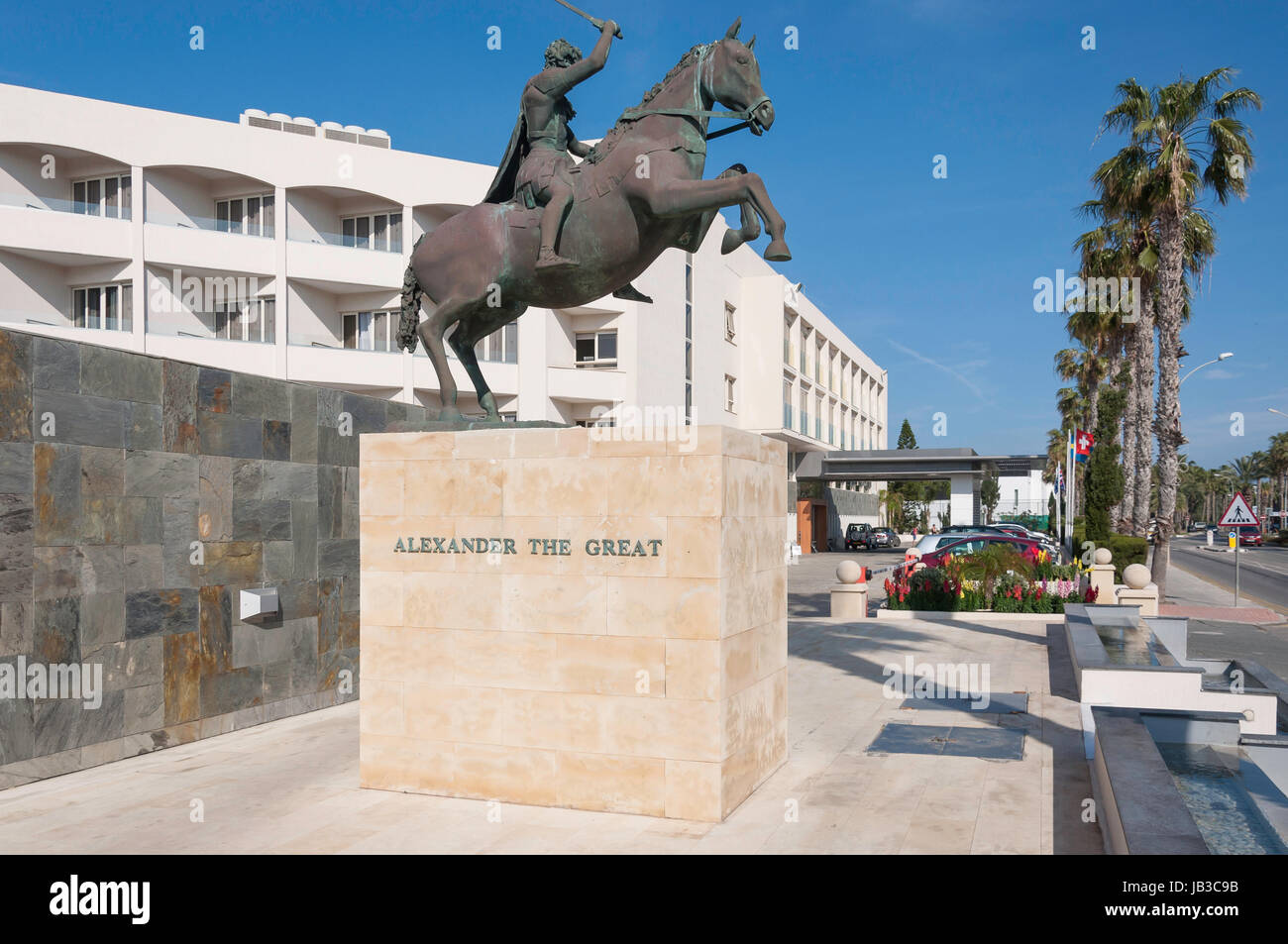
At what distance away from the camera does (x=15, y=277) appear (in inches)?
1109

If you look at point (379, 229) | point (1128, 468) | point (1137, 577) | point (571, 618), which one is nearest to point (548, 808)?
point (571, 618)

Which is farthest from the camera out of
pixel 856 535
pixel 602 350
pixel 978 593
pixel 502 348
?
pixel 856 535

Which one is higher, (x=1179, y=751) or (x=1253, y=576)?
(x=1179, y=751)

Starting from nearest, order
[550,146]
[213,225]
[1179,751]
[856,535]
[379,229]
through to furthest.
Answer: [1179,751] → [550,146] → [213,225] → [379,229] → [856,535]

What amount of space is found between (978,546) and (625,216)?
21146mm

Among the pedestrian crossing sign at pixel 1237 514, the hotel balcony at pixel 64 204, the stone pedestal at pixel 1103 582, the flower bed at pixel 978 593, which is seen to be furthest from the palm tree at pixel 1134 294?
the hotel balcony at pixel 64 204

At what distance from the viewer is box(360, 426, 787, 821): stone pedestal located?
668cm

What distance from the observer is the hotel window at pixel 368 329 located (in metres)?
32.2

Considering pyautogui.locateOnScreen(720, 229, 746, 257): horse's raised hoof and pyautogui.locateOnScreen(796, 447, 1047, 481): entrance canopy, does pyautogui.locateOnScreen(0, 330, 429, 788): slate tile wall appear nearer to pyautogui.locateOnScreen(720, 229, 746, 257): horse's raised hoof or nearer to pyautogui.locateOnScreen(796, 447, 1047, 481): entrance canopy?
pyautogui.locateOnScreen(720, 229, 746, 257): horse's raised hoof

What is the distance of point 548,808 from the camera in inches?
276

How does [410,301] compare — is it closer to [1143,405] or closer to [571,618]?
[571,618]

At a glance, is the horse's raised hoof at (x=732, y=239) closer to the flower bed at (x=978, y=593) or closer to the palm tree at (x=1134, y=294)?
the flower bed at (x=978, y=593)

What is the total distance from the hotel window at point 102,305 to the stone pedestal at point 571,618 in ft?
83.2
